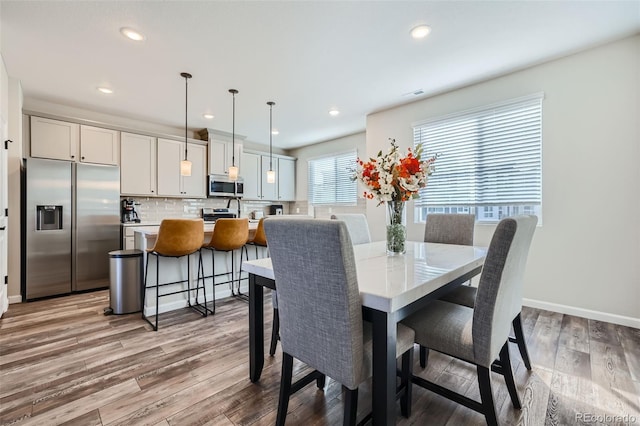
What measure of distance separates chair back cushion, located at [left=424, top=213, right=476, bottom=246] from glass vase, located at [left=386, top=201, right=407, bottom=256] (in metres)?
0.96

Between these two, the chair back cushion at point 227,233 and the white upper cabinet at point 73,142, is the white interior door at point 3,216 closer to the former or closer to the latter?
the white upper cabinet at point 73,142

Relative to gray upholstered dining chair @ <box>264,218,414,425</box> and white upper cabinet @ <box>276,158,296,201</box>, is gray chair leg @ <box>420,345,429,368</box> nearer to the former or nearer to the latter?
gray upholstered dining chair @ <box>264,218,414,425</box>

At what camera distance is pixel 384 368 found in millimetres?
1029

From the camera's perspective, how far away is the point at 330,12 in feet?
6.97

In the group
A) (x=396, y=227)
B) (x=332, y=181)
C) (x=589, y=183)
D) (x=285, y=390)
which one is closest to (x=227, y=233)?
(x=396, y=227)

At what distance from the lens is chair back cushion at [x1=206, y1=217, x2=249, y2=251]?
2934 mm

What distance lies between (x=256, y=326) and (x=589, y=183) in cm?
314

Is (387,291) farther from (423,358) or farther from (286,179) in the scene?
(286,179)

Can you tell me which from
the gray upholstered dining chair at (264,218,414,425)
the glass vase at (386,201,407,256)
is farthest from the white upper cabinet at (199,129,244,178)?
the gray upholstered dining chair at (264,218,414,425)

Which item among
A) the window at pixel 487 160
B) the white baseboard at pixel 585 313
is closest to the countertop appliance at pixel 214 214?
the window at pixel 487 160

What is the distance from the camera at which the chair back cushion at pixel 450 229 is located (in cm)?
256

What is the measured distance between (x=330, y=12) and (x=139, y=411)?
2754 millimetres

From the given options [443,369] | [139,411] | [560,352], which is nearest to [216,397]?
[139,411]

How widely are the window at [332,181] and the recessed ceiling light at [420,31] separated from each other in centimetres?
289
